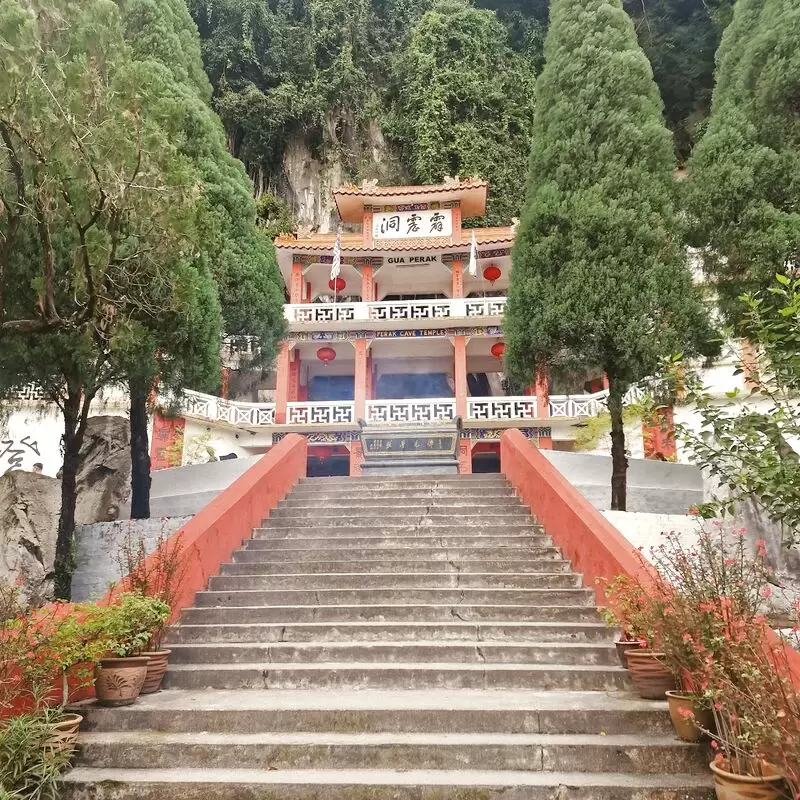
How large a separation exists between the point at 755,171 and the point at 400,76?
21.1 meters

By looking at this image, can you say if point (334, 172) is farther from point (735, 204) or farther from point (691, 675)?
point (691, 675)

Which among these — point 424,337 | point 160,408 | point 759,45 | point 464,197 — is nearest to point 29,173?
point 160,408

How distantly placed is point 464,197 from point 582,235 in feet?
32.3

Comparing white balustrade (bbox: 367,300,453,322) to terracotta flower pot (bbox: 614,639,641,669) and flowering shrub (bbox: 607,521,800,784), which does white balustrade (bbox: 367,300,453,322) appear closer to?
terracotta flower pot (bbox: 614,639,641,669)

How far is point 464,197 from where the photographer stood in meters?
18.0

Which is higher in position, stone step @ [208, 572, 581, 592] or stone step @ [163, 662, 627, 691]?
stone step @ [208, 572, 581, 592]

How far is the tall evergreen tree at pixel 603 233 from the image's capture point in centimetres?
841

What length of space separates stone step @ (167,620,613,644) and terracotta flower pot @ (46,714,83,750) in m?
1.55

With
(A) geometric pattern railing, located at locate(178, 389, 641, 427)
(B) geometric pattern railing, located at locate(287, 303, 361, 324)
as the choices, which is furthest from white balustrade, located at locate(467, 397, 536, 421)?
(B) geometric pattern railing, located at locate(287, 303, 361, 324)

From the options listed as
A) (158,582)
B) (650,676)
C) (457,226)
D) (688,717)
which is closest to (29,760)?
(158,582)

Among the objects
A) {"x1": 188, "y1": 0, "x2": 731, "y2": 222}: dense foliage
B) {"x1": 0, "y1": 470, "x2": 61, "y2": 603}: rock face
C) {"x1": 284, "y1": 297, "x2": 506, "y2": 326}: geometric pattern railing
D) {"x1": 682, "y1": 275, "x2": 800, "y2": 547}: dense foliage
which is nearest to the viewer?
{"x1": 682, "y1": 275, "x2": 800, "y2": 547}: dense foliage

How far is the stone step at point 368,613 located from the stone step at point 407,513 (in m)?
2.00

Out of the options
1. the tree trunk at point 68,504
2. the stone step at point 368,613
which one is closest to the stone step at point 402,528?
the stone step at point 368,613

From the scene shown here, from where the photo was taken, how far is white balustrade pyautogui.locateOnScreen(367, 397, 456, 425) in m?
16.1
